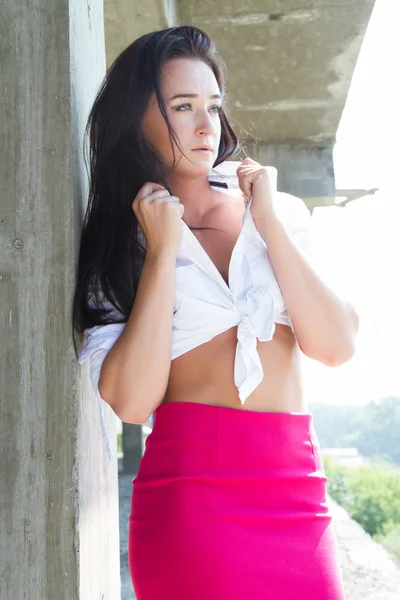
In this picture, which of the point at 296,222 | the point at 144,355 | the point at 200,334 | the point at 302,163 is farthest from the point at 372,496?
the point at 144,355

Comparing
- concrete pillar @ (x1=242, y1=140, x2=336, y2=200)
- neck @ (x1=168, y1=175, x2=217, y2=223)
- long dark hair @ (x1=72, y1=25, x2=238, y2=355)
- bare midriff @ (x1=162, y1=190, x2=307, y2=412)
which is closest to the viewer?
bare midriff @ (x1=162, y1=190, x2=307, y2=412)

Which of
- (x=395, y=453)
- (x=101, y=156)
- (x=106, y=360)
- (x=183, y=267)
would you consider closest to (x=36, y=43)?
(x=101, y=156)

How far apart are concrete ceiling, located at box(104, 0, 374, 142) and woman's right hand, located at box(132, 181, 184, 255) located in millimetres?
2455

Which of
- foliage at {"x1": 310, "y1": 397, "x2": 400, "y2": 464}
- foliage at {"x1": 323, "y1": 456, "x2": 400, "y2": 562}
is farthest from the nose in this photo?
foliage at {"x1": 310, "y1": 397, "x2": 400, "y2": 464}

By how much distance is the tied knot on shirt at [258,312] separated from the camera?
6.75 feet

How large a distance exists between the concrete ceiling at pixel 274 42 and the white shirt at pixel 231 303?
97.9 inches

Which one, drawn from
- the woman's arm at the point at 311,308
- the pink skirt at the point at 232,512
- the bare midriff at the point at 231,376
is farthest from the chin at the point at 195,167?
the pink skirt at the point at 232,512

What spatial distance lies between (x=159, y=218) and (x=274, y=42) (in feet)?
13.3

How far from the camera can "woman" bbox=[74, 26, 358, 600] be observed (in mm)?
1869

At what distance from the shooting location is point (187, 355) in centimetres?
215

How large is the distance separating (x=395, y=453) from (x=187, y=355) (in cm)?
4744

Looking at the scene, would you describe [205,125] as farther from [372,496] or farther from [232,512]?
[372,496]

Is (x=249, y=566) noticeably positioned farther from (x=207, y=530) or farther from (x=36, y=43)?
(x=36, y=43)

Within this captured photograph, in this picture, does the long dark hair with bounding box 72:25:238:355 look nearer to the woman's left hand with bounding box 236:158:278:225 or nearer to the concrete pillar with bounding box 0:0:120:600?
the concrete pillar with bounding box 0:0:120:600
